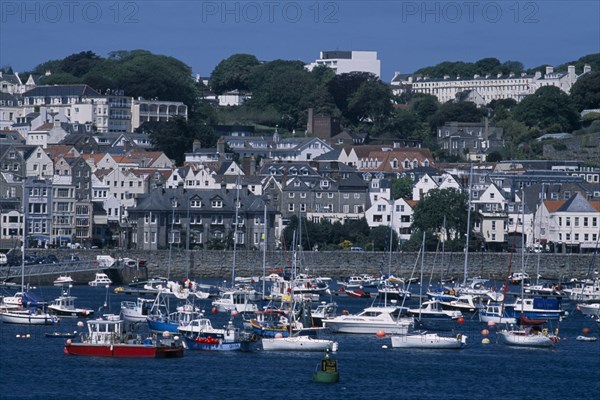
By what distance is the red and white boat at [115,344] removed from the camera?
47188 millimetres

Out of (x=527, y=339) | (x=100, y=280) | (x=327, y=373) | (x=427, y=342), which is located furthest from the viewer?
(x=100, y=280)

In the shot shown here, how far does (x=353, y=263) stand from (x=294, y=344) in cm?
3564

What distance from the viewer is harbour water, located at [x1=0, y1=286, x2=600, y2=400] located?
142ft

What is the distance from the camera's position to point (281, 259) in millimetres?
83812

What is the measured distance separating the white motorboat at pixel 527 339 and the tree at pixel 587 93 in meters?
88.1

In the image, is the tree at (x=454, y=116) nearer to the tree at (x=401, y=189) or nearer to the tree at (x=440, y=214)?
the tree at (x=401, y=189)

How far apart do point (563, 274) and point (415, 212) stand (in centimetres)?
916

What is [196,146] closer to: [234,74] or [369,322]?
[234,74]

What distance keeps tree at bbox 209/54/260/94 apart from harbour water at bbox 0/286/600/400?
107394 mm

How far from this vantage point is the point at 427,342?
52.3 meters

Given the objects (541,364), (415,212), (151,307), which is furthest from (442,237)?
(541,364)

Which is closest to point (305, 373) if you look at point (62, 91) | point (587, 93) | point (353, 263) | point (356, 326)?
point (356, 326)

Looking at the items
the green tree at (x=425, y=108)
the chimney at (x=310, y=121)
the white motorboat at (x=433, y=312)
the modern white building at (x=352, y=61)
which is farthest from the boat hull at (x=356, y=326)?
the modern white building at (x=352, y=61)

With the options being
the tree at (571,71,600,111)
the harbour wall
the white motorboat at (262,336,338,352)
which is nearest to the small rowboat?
the white motorboat at (262,336,338,352)
